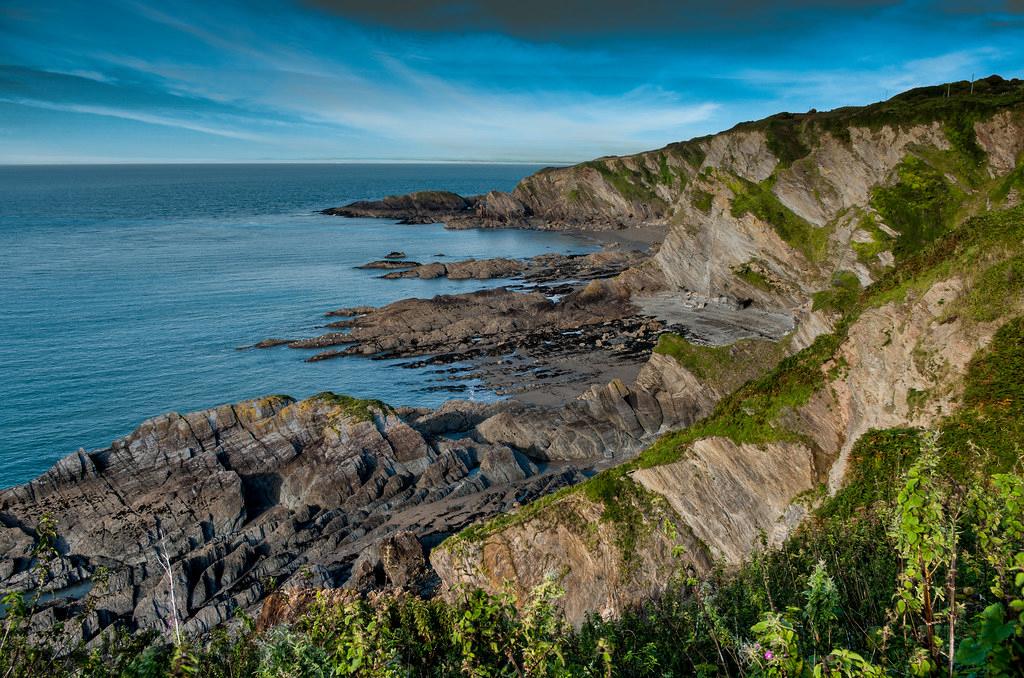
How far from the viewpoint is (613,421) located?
38562 mm

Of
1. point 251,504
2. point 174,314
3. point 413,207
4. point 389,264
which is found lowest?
point 251,504

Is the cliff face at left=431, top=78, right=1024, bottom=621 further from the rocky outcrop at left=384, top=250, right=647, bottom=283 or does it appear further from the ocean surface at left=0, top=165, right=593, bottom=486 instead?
the rocky outcrop at left=384, top=250, right=647, bottom=283

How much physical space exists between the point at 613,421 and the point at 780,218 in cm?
3210

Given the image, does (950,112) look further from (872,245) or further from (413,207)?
(413,207)

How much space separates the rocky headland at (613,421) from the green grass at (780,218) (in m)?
0.23

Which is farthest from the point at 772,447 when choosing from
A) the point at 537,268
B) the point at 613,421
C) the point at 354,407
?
the point at 537,268

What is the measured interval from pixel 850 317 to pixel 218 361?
2009 inches

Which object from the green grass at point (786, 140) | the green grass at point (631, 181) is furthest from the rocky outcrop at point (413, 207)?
the green grass at point (786, 140)

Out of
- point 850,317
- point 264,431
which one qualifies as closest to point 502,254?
point 264,431

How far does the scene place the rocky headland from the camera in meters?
18.4

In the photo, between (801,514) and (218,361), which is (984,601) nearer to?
(801,514)

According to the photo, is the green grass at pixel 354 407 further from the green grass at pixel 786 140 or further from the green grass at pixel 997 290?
the green grass at pixel 786 140

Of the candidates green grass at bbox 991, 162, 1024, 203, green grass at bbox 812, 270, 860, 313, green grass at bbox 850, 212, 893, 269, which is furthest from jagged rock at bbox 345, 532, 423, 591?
green grass at bbox 991, 162, 1024, 203

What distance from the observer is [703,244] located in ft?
227
